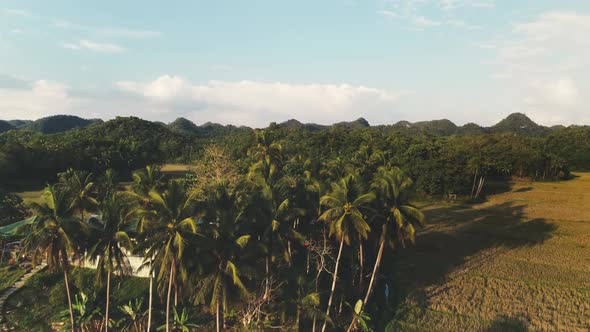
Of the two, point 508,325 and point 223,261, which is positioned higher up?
point 223,261

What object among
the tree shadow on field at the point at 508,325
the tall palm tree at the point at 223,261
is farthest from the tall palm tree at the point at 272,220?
the tree shadow on field at the point at 508,325

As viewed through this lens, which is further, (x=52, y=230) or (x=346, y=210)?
(x=346, y=210)

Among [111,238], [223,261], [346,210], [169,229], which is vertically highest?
[346,210]

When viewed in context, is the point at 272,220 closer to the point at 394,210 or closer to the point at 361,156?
the point at 394,210

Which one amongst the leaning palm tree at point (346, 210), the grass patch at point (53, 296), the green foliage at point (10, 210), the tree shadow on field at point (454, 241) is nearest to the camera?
the leaning palm tree at point (346, 210)

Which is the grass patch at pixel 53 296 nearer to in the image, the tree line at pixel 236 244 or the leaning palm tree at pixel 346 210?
the tree line at pixel 236 244

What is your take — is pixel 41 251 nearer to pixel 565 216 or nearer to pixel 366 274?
pixel 366 274

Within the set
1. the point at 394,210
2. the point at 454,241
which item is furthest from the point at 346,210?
the point at 454,241
